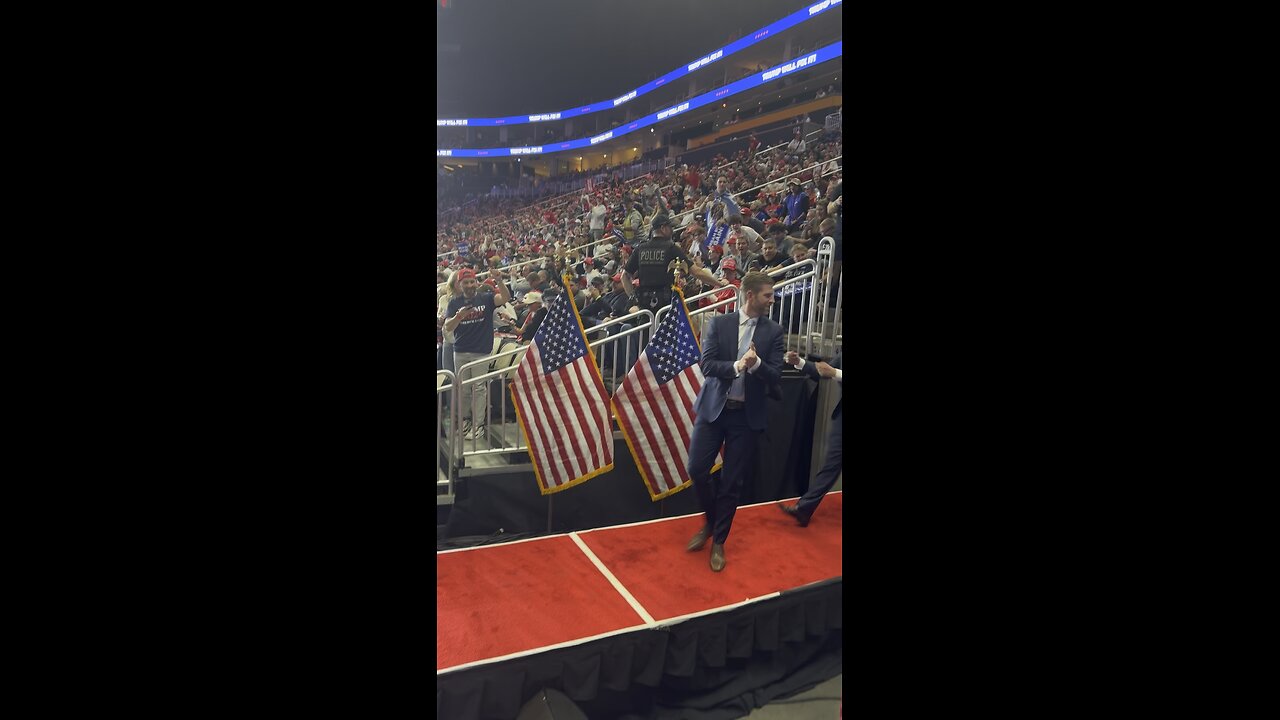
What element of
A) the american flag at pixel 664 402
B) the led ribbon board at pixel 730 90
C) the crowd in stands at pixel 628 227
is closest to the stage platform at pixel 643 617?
the american flag at pixel 664 402

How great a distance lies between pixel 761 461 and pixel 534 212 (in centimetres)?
110

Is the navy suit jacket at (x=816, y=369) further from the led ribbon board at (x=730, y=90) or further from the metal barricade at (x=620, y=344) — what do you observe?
the led ribbon board at (x=730, y=90)

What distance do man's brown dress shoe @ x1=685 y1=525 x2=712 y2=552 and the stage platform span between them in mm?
19

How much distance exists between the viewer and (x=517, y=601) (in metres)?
2.15

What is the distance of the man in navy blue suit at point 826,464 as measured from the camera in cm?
253

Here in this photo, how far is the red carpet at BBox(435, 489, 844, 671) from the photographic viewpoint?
2.10 meters

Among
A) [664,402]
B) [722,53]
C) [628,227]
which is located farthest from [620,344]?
[722,53]

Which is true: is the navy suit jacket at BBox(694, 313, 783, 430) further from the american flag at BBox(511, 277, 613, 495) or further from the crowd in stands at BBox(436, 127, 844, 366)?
the american flag at BBox(511, 277, 613, 495)

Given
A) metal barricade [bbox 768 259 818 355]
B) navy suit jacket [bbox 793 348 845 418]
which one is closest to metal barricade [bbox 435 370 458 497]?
metal barricade [bbox 768 259 818 355]

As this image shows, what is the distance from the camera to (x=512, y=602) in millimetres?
2143

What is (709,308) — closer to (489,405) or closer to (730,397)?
(730,397)

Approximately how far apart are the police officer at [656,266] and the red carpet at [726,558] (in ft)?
2.38

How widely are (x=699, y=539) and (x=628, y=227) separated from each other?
1.02 metres

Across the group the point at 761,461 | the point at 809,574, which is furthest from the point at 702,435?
the point at 809,574
